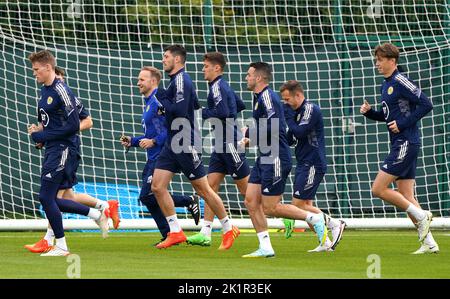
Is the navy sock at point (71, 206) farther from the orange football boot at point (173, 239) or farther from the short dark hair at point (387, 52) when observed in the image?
the short dark hair at point (387, 52)

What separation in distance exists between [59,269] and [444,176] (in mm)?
9462

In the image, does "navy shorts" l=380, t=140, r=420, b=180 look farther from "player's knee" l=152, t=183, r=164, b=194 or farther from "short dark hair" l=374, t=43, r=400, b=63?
"player's knee" l=152, t=183, r=164, b=194

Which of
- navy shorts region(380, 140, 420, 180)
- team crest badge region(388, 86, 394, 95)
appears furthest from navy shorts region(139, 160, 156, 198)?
team crest badge region(388, 86, 394, 95)

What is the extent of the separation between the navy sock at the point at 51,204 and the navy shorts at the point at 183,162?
163 centimetres

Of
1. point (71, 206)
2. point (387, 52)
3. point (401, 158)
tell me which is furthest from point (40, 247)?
point (387, 52)

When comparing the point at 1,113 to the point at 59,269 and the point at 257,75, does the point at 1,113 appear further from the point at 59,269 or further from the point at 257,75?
the point at 59,269

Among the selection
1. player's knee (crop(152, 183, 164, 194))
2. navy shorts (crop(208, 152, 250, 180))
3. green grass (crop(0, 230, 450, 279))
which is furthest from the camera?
navy shorts (crop(208, 152, 250, 180))

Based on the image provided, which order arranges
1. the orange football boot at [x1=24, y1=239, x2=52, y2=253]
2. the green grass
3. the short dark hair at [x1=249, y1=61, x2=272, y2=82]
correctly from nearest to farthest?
the green grass
the short dark hair at [x1=249, y1=61, x2=272, y2=82]
the orange football boot at [x1=24, y1=239, x2=52, y2=253]

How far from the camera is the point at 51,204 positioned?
12406 mm

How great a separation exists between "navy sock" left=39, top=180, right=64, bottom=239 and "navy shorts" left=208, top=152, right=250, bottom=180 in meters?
2.61

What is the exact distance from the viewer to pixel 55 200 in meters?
12.6

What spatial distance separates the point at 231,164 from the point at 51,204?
2712 millimetres

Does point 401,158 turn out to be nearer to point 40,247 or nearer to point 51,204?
point 51,204

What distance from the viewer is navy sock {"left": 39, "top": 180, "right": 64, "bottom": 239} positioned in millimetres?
12391
